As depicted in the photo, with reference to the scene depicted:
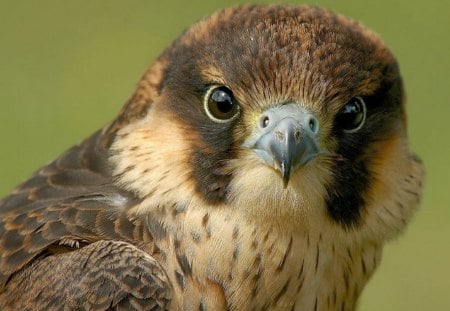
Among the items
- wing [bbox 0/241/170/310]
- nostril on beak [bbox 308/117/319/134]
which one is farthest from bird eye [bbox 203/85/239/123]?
wing [bbox 0/241/170/310]

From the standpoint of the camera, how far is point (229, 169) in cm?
518

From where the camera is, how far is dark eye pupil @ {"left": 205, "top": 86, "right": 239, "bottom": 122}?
5238mm

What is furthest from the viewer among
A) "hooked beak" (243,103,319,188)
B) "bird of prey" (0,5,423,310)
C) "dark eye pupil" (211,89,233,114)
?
"dark eye pupil" (211,89,233,114)

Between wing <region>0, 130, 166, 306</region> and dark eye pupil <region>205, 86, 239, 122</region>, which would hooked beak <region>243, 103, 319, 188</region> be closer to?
dark eye pupil <region>205, 86, 239, 122</region>

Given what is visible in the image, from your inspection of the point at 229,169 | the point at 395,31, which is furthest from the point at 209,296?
the point at 395,31

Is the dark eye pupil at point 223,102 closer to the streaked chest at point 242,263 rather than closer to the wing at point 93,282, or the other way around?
the streaked chest at point 242,263

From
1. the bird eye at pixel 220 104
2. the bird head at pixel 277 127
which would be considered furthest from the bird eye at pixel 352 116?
the bird eye at pixel 220 104

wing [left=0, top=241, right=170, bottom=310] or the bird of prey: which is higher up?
the bird of prey

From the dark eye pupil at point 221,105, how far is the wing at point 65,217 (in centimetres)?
49

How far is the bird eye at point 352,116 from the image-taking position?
527 cm

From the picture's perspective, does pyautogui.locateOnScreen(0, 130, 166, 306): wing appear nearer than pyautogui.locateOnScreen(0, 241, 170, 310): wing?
No

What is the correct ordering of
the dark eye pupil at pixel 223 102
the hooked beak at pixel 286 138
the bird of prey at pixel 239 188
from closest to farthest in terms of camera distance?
the hooked beak at pixel 286 138
the bird of prey at pixel 239 188
the dark eye pupil at pixel 223 102

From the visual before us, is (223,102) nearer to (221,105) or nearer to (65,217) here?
(221,105)

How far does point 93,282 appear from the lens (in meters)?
5.04
